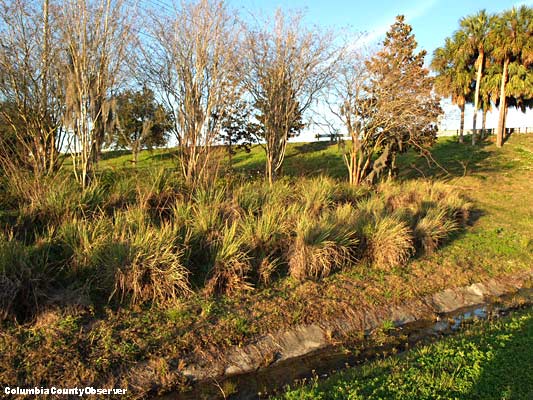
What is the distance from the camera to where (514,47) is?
27.1 m

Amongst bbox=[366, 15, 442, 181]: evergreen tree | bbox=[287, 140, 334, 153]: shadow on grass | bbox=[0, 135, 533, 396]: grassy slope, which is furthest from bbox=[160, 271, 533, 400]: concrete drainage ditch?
bbox=[287, 140, 334, 153]: shadow on grass

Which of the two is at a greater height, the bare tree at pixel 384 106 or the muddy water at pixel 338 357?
the bare tree at pixel 384 106

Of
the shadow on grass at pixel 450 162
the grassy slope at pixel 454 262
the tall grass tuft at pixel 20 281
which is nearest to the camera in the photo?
the tall grass tuft at pixel 20 281

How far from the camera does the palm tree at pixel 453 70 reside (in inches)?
1174

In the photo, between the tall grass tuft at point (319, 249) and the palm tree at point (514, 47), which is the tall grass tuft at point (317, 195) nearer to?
the tall grass tuft at point (319, 249)

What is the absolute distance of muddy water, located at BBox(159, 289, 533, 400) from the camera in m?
4.59

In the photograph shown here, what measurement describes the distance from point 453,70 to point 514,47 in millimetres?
4298

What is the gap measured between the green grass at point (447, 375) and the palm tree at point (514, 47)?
2863 centimetres

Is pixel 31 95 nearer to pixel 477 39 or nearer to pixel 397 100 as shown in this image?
pixel 397 100

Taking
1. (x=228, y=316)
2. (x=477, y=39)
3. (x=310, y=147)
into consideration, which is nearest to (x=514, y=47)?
(x=477, y=39)

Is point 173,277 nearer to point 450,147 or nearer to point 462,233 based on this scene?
point 462,233

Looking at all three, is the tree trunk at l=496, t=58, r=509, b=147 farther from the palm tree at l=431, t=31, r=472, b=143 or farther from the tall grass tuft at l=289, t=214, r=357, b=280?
the tall grass tuft at l=289, t=214, r=357, b=280

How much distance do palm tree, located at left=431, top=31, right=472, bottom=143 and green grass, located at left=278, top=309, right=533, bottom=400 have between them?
94.4 ft

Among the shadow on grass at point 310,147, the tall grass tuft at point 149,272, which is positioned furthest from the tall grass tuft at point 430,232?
the shadow on grass at point 310,147
